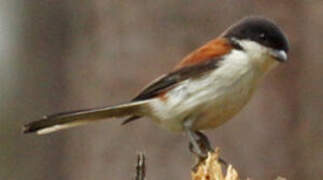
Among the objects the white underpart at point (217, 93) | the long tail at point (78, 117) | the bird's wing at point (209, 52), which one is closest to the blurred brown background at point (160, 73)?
the bird's wing at point (209, 52)

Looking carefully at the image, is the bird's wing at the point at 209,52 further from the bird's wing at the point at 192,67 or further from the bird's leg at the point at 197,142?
the bird's leg at the point at 197,142

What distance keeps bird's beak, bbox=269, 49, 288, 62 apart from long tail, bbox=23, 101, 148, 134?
2.08 ft

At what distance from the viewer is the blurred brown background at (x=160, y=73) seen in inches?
316

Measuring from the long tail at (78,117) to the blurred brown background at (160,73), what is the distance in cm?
100

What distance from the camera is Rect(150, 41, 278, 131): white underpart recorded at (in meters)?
7.05

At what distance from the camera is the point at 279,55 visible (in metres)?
6.95

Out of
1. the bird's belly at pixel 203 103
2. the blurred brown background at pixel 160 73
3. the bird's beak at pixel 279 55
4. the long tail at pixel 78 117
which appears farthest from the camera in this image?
the blurred brown background at pixel 160 73

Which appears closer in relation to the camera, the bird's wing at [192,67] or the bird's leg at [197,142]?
the bird's leg at [197,142]

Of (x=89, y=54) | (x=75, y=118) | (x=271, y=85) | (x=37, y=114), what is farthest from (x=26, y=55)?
(x=75, y=118)

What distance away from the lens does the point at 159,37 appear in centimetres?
816

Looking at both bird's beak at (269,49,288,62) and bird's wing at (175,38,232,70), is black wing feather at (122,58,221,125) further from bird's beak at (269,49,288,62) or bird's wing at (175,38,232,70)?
bird's beak at (269,49,288,62)

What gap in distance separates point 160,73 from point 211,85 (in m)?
1.05

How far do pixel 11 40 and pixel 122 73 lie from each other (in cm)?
363

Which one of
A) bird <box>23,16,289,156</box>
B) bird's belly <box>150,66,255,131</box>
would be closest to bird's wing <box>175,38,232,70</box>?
bird <box>23,16,289,156</box>
